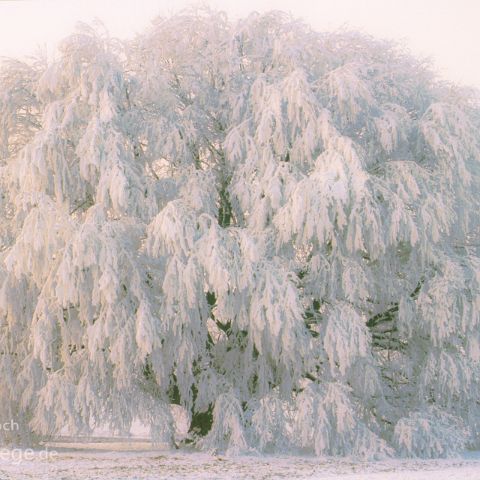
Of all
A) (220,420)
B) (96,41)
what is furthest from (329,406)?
(96,41)

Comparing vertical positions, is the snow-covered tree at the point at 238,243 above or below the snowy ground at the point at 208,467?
above

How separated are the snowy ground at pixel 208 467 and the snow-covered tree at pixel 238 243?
1.37 ft

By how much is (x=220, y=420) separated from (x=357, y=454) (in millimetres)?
2110

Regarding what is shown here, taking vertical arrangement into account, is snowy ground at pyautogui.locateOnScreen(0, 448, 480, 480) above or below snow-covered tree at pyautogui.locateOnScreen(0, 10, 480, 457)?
below

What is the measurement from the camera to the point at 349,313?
13312 millimetres

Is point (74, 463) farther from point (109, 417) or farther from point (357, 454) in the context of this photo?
point (357, 454)

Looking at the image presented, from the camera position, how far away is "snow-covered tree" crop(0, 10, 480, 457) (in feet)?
41.9

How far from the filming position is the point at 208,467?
12.4 meters

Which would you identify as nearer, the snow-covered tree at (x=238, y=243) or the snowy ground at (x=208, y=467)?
the snowy ground at (x=208, y=467)

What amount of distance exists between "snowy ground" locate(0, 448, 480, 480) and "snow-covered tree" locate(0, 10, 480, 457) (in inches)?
16.5

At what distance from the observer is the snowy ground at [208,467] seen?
11.1 meters

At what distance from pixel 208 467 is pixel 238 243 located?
127 inches

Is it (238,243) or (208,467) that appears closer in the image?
(208,467)

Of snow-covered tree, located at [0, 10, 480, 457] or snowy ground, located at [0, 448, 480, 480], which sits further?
snow-covered tree, located at [0, 10, 480, 457]
